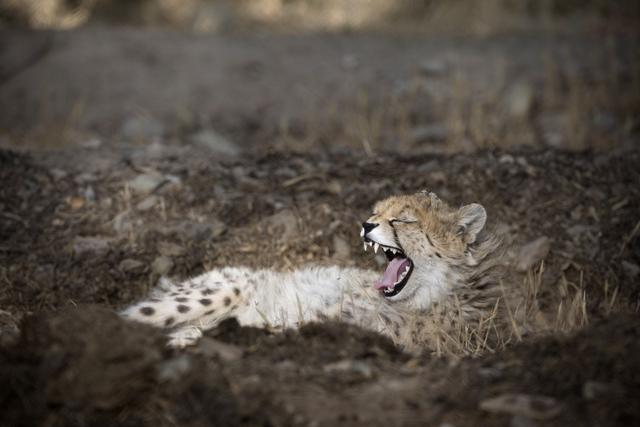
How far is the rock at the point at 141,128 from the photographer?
676 cm

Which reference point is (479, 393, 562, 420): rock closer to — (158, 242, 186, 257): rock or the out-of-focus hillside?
(158, 242, 186, 257): rock

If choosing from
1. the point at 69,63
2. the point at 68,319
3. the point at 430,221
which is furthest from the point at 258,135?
the point at 68,319

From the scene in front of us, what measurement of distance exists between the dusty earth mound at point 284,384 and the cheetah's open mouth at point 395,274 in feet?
2.98

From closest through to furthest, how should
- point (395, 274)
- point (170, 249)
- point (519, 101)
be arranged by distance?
point (395, 274)
point (170, 249)
point (519, 101)

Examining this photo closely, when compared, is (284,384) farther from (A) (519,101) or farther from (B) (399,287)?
(A) (519,101)

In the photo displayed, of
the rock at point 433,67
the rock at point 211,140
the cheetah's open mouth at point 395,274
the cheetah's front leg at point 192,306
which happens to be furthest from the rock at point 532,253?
the rock at point 433,67

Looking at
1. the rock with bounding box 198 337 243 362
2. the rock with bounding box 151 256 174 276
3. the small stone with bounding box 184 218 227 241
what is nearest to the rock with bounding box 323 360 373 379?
the rock with bounding box 198 337 243 362

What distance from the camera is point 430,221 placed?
3.41 m

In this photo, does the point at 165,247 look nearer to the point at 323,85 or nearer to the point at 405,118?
the point at 405,118

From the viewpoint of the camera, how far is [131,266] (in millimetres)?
4004

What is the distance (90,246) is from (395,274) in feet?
5.26

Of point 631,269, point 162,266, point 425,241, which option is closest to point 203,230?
point 162,266

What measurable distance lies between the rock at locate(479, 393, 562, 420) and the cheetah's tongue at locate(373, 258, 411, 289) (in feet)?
4.24

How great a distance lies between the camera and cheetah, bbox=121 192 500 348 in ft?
11.0
